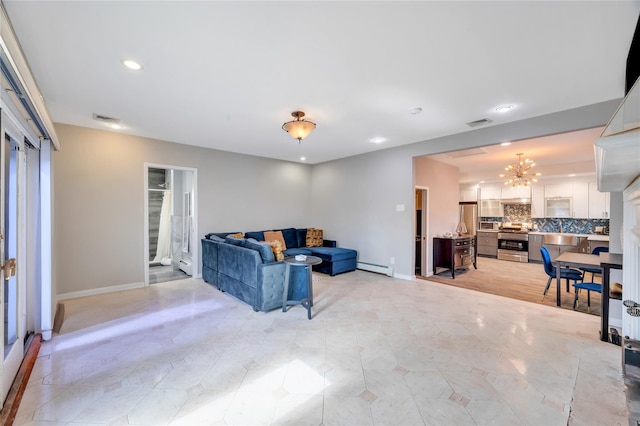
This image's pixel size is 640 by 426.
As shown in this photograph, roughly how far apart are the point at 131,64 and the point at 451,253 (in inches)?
233

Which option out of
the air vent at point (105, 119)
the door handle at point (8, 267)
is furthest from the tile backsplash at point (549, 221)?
the door handle at point (8, 267)

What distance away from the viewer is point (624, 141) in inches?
40.9

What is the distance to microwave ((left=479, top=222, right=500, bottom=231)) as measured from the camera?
8331 mm

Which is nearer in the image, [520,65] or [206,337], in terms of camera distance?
[520,65]

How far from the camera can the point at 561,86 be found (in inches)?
110

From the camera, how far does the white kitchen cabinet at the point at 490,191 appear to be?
811cm

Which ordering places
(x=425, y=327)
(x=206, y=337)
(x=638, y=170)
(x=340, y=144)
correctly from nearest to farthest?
1. (x=638, y=170)
2. (x=206, y=337)
3. (x=425, y=327)
4. (x=340, y=144)

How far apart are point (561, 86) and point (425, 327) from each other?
299cm

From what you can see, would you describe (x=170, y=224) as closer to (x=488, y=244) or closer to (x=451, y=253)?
(x=451, y=253)

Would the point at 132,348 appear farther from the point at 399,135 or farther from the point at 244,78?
the point at 399,135

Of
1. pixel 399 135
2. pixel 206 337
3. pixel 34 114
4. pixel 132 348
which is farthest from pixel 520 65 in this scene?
pixel 132 348

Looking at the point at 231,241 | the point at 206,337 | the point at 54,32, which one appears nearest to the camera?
the point at 54,32

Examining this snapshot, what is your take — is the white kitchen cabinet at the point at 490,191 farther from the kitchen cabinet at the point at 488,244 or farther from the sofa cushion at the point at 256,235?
the sofa cushion at the point at 256,235

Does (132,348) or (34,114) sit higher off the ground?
(34,114)
